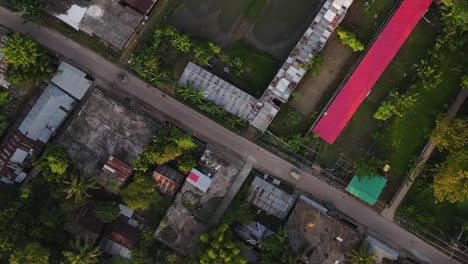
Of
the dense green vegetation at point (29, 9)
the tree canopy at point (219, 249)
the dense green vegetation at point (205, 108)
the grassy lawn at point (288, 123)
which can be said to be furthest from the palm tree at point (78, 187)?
the grassy lawn at point (288, 123)

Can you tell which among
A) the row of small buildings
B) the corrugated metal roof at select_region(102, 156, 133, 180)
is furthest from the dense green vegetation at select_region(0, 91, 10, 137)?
the row of small buildings

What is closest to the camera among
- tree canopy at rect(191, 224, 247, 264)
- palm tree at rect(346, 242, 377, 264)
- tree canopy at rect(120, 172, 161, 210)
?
tree canopy at rect(191, 224, 247, 264)

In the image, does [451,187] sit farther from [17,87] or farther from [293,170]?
[17,87]

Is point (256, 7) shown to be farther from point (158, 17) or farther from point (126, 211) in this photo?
point (126, 211)

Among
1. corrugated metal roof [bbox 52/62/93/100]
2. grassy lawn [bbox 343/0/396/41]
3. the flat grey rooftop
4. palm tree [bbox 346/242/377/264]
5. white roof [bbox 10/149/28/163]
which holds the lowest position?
white roof [bbox 10/149/28/163]

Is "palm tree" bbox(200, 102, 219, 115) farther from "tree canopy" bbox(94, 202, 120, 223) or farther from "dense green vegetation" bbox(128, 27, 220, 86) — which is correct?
"tree canopy" bbox(94, 202, 120, 223)

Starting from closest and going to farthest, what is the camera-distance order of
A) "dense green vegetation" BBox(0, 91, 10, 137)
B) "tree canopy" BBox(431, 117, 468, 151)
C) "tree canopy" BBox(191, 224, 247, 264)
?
"tree canopy" BBox(191, 224, 247, 264) → "tree canopy" BBox(431, 117, 468, 151) → "dense green vegetation" BBox(0, 91, 10, 137)

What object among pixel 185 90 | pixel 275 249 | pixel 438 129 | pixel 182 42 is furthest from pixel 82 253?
pixel 438 129
